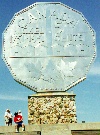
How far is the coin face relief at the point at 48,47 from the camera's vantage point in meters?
16.5

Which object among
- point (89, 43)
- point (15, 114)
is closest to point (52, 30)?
point (89, 43)

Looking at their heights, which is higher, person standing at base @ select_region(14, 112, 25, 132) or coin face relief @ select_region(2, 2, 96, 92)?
coin face relief @ select_region(2, 2, 96, 92)

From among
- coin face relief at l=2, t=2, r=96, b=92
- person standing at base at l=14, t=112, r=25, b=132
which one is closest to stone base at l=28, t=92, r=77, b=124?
coin face relief at l=2, t=2, r=96, b=92

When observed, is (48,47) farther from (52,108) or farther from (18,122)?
(18,122)

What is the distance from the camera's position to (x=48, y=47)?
666 inches

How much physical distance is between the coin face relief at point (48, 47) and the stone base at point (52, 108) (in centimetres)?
35

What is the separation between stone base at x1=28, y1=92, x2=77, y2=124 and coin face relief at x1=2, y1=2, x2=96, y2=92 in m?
0.35

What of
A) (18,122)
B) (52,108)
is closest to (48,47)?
(52,108)

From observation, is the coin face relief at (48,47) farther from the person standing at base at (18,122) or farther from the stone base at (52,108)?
the person standing at base at (18,122)

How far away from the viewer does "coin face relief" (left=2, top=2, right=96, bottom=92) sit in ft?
54.2

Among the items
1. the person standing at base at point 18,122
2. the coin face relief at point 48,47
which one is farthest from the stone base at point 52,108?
the person standing at base at point 18,122

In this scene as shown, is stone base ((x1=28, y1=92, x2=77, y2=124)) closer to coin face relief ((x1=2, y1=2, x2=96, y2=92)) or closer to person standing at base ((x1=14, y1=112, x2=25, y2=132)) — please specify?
coin face relief ((x1=2, y1=2, x2=96, y2=92))

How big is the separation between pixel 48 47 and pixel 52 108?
2851 millimetres

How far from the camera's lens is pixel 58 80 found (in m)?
16.6
